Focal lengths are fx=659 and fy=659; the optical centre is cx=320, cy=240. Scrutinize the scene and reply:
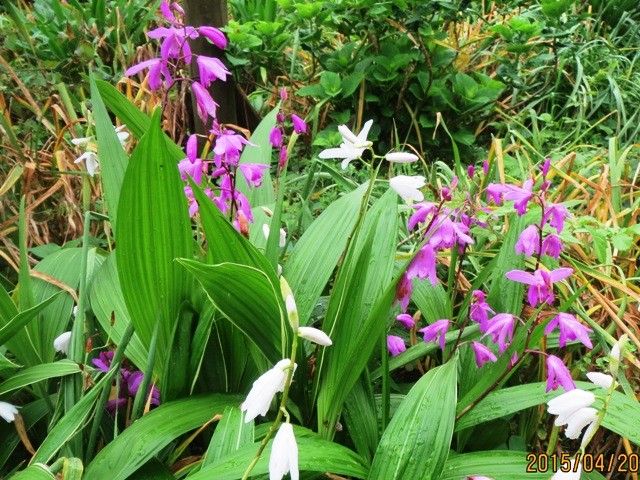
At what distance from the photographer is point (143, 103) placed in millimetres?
2732

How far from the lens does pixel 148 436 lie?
1115mm

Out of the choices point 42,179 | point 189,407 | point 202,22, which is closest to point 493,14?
point 202,22

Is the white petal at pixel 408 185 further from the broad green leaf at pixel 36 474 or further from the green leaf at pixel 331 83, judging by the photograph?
the green leaf at pixel 331 83

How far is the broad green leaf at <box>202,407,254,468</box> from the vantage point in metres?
1.07

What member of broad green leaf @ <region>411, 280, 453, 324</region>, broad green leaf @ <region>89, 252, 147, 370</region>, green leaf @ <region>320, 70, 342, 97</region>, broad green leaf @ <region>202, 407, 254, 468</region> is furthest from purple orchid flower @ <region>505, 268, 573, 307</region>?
green leaf @ <region>320, 70, 342, 97</region>

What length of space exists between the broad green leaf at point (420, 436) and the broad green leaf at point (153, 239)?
0.46 meters

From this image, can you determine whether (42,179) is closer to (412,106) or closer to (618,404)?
(412,106)

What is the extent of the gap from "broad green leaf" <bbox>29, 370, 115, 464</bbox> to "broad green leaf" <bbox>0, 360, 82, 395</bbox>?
68mm

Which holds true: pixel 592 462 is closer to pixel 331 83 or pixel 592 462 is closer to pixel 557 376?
pixel 557 376

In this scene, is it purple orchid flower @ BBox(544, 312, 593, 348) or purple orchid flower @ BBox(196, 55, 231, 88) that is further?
purple orchid flower @ BBox(196, 55, 231, 88)

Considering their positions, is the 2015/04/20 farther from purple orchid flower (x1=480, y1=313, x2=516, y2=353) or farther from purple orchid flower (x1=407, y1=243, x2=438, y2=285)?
purple orchid flower (x1=407, y1=243, x2=438, y2=285)

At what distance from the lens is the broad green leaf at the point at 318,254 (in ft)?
Answer: 4.29

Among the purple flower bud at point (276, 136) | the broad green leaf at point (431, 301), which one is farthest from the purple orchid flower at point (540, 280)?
the purple flower bud at point (276, 136)

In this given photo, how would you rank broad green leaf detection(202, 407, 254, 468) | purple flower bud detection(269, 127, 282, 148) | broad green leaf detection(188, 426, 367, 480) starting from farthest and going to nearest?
purple flower bud detection(269, 127, 282, 148) < broad green leaf detection(202, 407, 254, 468) < broad green leaf detection(188, 426, 367, 480)
